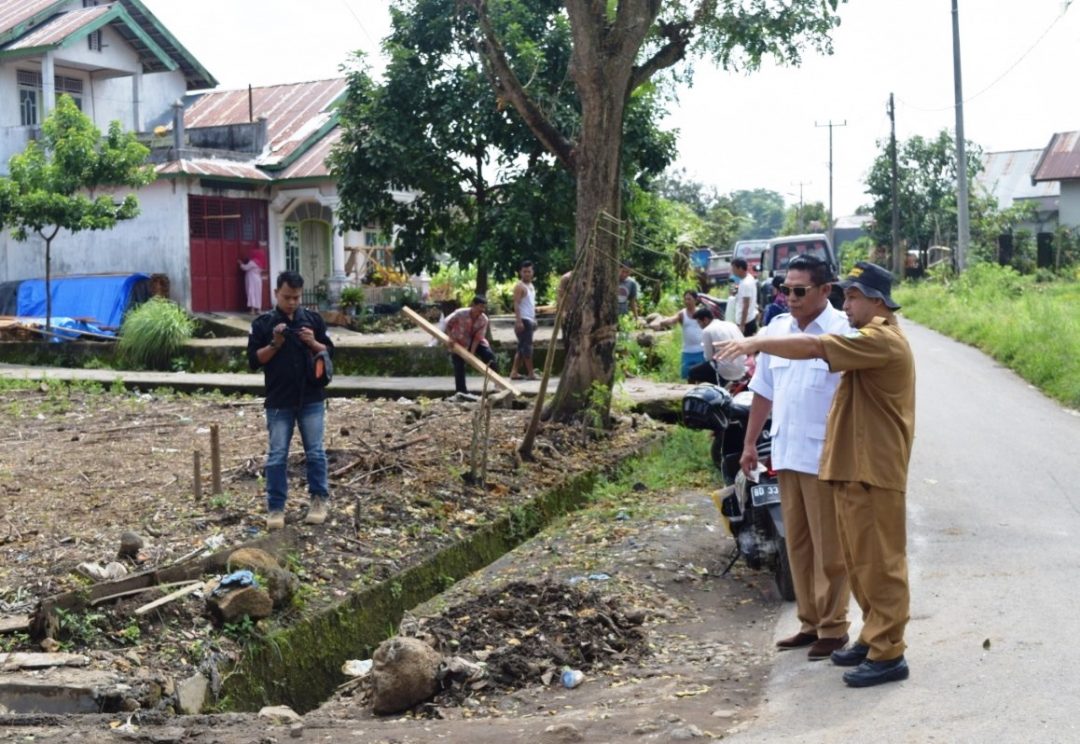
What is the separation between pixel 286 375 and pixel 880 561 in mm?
4788

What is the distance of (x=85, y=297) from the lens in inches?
1082

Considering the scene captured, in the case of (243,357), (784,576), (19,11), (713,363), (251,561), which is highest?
(19,11)

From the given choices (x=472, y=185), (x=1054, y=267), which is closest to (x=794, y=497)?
(x=472, y=185)

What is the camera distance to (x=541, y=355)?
20.4 meters

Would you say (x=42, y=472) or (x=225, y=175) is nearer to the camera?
(x=42, y=472)

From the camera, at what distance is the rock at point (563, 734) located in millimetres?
5262

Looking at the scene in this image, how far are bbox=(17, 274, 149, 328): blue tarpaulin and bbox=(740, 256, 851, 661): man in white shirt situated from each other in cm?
2248

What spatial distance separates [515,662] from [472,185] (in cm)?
1839

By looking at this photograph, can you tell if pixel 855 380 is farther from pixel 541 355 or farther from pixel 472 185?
pixel 472 185

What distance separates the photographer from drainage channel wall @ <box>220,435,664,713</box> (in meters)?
7.18

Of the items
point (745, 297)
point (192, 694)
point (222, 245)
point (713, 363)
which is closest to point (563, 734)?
point (192, 694)

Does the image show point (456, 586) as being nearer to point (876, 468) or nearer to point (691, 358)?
point (876, 468)

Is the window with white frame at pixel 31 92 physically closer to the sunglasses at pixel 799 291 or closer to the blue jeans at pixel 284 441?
the blue jeans at pixel 284 441

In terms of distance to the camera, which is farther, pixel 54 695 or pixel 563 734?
pixel 54 695
